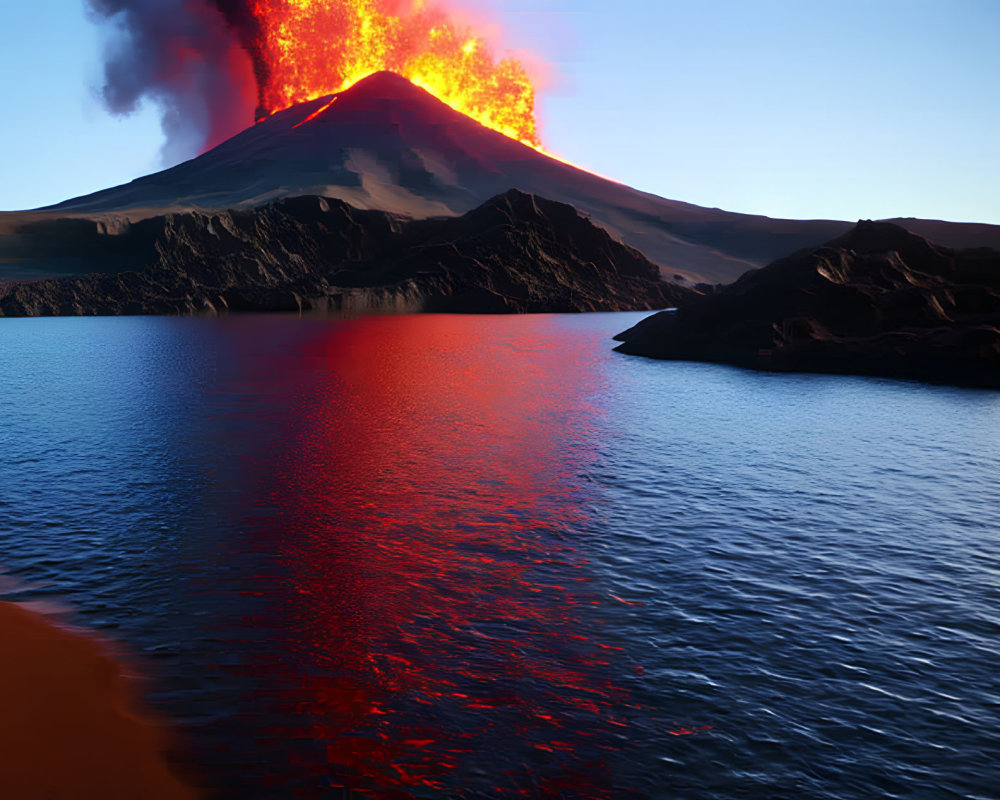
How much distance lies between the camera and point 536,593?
31.1ft

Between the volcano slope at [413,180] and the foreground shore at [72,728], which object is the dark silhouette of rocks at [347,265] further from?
the foreground shore at [72,728]

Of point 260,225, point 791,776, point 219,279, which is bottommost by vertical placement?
point 791,776

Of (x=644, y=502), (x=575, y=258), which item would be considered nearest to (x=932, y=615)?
(x=644, y=502)

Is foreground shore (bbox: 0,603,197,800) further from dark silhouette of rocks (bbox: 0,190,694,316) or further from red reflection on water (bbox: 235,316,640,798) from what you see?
dark silhouette of rocks (bbox: 0,190,694,316)

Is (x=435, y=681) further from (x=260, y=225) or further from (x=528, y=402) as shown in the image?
(x=260, y=225)

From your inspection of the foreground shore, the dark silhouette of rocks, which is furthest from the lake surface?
the dark silhouette of rocks

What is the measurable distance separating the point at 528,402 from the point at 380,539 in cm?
1539

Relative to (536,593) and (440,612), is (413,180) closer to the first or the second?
(536,593)

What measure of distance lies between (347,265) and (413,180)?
5100 cm

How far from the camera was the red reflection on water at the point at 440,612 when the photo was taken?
20.1 ft

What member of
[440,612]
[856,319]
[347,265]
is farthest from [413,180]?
[440,612]

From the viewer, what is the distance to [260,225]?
132 metres

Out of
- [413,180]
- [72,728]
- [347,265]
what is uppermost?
[413,180]

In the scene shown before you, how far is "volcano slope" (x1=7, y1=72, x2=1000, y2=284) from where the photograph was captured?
522 ft
